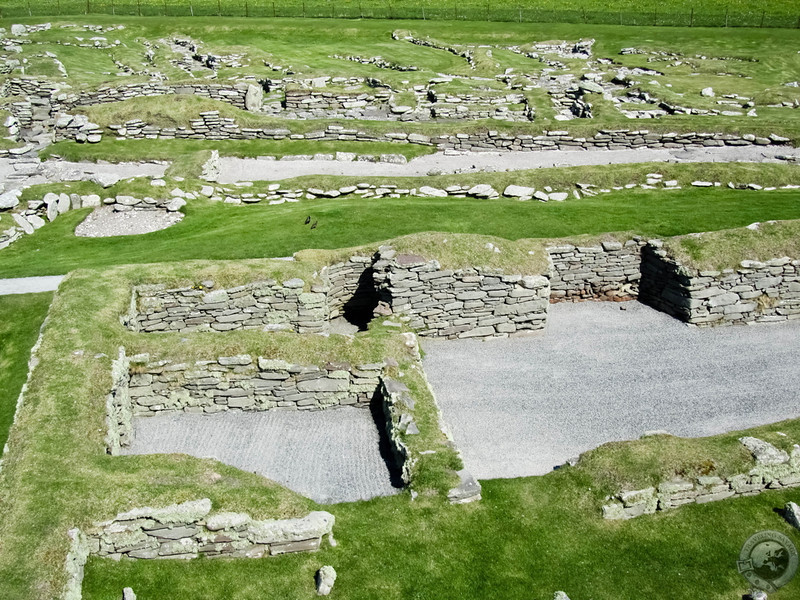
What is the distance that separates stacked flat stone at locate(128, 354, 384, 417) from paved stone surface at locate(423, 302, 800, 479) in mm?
2853

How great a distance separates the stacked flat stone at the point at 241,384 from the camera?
18469 millimetres

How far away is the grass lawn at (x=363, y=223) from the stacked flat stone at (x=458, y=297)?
4.38 meters

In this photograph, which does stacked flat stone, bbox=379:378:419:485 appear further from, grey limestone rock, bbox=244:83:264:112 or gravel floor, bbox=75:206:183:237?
grey limestone rock, bbox=244:83:264:112

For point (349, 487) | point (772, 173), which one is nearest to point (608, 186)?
point (772, 173)

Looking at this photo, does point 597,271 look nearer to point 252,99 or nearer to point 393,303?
point 393,303

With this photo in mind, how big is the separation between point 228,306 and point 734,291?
1605 cm

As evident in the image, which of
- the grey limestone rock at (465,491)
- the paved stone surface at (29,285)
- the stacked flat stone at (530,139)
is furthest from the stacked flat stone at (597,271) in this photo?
the paved stone surface at (29,285)

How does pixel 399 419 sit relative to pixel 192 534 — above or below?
above

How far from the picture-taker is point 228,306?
21.4 m

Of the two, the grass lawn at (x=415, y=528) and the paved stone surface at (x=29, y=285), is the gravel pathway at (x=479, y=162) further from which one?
the grass lawn at (x=415, y=528)

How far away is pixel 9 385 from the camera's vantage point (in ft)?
62.7

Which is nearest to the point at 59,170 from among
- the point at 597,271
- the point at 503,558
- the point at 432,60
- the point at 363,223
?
the point at 363,223

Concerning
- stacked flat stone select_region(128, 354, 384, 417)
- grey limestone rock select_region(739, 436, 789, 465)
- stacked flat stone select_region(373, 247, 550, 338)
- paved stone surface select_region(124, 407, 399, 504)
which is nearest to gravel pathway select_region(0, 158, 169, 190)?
stacked flat stone select_region(373, 247, 550, 338)

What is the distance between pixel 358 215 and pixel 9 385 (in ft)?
45.7
